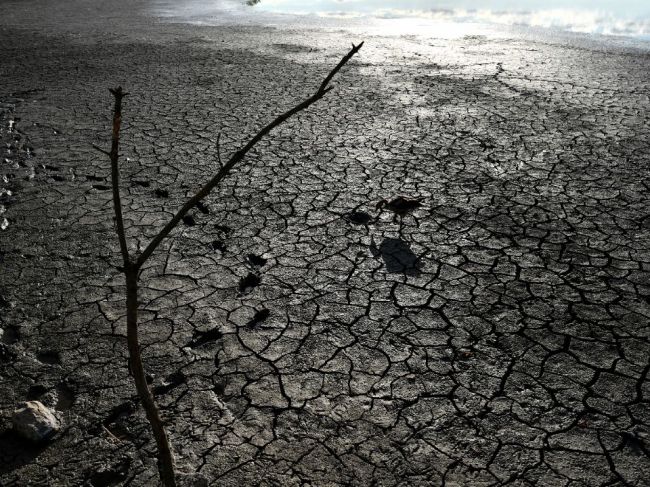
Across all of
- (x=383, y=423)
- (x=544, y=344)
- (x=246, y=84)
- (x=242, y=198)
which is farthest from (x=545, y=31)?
(x=383, y=423)

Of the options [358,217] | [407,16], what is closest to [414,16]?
[407,16]

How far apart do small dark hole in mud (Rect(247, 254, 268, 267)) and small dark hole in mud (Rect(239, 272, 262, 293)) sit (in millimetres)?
148

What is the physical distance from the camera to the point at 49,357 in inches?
116

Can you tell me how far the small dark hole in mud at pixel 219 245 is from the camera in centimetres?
395

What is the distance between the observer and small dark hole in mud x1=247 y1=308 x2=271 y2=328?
3189mm

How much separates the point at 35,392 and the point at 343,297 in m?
1.74

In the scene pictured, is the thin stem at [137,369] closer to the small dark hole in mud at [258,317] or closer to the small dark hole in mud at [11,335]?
the small dark hole in mud at [258,317]

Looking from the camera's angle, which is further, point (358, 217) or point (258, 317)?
point (358, 217)

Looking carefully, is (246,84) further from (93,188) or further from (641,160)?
(641,160)

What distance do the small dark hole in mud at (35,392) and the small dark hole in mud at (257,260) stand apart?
1504mm

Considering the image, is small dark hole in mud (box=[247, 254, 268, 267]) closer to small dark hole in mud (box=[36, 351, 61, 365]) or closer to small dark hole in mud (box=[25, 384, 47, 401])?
small dark hole in mud (box=[36, 351, 61, 365])

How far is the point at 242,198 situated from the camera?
4711 mm

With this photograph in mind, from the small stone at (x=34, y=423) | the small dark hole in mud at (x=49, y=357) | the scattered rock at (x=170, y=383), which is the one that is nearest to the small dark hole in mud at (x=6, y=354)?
the small dark hole in mud at (x=49, y=357)

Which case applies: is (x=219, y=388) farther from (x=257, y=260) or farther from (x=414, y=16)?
(x=414, y=16)
